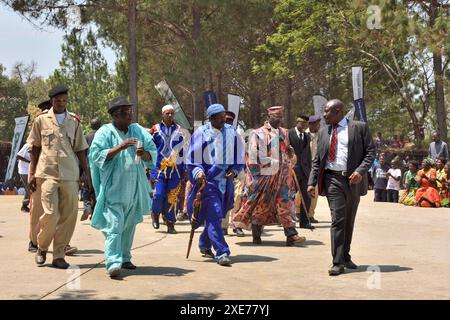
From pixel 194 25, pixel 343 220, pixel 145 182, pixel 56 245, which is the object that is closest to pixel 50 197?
pixel 56 245

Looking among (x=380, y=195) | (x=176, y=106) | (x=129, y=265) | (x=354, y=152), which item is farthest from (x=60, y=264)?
(x=380, y=195)

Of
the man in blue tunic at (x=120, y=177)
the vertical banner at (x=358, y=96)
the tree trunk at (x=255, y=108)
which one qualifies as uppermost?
the tree trunk at (x=255, y=108)

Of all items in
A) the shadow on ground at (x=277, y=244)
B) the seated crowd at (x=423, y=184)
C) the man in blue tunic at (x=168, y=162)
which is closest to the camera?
the shadow on ground at (x=277, y=244)

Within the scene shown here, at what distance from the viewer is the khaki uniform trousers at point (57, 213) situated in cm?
797

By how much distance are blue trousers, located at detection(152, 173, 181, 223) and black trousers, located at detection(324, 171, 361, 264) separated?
4202mm

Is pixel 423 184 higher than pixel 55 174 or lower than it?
lower

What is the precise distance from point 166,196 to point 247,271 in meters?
4.57

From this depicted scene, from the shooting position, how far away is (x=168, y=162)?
12156 millimetres

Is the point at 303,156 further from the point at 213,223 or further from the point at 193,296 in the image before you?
the point at 193,296

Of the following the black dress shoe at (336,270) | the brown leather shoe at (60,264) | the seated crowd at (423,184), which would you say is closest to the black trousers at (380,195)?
the seated crowd at (423,184)

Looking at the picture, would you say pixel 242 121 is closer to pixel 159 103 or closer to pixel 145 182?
pixel 159 103

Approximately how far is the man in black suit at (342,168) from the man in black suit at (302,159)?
4.37 metres

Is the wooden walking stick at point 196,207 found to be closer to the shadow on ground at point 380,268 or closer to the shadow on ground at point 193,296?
the shadow on ground at point 380,268

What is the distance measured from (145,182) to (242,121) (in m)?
44.7
